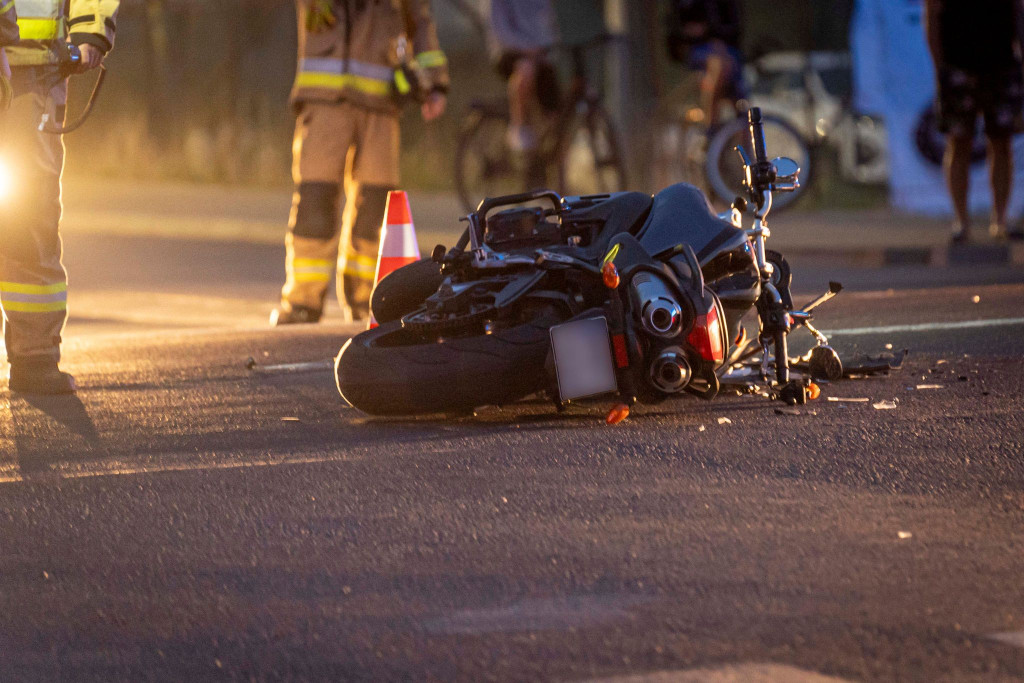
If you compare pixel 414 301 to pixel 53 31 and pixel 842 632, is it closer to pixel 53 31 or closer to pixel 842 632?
pixel 53 31

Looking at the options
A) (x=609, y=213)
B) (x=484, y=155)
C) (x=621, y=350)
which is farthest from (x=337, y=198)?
(x=484, y=155)

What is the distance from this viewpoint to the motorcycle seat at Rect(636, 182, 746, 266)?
20.6 feet

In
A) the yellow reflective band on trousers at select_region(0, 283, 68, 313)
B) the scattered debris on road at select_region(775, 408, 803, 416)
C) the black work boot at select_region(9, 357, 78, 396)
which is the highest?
the yellow reflective band on trousers at select_region(0, 283, 68, 313)

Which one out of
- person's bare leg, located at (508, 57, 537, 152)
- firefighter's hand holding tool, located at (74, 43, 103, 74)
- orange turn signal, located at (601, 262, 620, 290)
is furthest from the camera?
person's bare leg, located at (508, 57, 537, 152)

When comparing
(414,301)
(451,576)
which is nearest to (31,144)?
(414,301)

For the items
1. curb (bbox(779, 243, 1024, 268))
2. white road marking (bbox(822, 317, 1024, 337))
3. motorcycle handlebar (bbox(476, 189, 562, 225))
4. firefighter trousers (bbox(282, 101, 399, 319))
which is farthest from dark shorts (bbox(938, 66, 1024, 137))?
motorcycle handlebar (bbox(476, 189, 562, 225))

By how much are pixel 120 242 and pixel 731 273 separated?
9872 mm

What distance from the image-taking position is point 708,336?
19.3 feet

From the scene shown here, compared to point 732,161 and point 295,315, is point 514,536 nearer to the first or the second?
point 295,315

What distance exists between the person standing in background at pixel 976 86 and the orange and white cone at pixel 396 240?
5303 millimetres

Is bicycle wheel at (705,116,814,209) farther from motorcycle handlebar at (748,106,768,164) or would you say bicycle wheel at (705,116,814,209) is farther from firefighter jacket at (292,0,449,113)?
motorcycle handlebar at (748,106,768,164)

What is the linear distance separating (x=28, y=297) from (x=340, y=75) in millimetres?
3017

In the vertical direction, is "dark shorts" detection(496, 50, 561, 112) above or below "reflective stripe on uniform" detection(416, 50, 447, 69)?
below

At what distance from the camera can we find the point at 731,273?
20.7 feet
